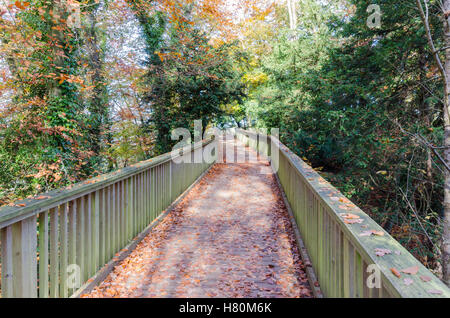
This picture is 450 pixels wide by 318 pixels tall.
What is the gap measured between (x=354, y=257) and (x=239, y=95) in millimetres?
12052

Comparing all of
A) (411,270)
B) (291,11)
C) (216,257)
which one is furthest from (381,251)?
(291,11)

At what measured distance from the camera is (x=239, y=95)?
13.4m

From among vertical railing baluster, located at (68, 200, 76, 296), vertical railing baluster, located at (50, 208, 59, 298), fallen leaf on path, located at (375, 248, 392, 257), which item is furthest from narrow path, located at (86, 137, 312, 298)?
fallen leaf on path, located at (375, 248, 392, 257)

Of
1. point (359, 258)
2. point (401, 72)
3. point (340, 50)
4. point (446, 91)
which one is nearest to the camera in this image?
point (359, 258)

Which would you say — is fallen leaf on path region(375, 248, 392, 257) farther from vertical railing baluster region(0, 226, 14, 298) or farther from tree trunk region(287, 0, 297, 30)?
tree trunk region(287, 0, 297, 30)

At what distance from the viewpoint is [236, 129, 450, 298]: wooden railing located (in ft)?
4.40

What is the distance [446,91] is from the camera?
554 centimetres

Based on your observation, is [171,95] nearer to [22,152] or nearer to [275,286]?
[22,152]

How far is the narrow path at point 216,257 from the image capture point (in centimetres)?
310

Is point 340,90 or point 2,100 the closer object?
point 2,100

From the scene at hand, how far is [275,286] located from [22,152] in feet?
21.2

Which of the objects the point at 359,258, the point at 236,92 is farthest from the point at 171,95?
the point at 359,258

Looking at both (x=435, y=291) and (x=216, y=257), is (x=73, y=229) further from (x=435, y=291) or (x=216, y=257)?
(x=435, y=291)

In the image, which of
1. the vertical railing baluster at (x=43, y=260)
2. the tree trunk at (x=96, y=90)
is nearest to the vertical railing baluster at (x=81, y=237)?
the vertical railing baluster at (x=43, y=260)
